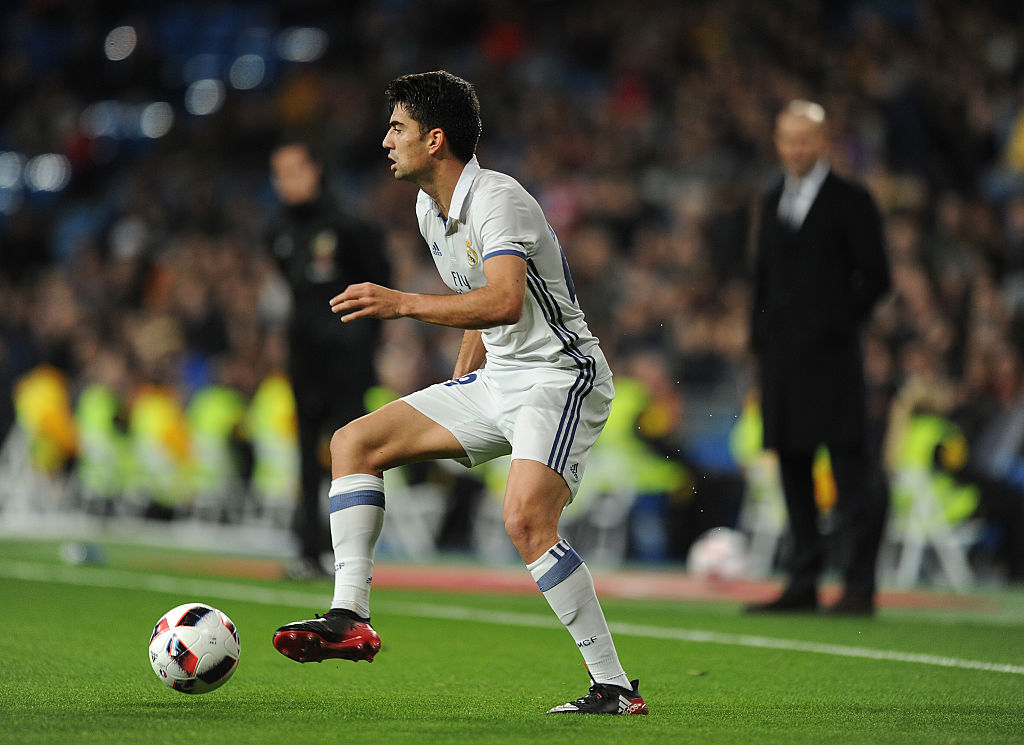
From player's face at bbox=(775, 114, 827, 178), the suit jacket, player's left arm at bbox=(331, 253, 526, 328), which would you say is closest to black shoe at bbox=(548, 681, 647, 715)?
player's left arm at bbox=(331, 253, 526, 328)

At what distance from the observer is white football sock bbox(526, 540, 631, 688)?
4.62 m

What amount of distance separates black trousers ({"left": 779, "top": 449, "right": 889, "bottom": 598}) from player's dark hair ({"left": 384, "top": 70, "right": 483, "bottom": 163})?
365cm

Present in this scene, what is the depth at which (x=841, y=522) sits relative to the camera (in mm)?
7945

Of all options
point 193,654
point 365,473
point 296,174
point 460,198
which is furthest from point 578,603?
point 296,174

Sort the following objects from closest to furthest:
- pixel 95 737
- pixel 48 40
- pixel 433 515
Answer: pixel 95 737 → pixel 433 515 → pixel 48 40

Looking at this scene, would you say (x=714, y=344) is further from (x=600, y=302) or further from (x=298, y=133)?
(x=298, y=133)

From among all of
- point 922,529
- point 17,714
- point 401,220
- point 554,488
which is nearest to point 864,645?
point 554,488

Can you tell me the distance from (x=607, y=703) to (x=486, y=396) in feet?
3.44

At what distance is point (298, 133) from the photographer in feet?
61.9

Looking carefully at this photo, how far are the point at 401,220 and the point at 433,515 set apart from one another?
4.05m

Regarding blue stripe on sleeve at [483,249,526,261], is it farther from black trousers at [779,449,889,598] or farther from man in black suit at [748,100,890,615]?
black trousers at [779,449,889,598]

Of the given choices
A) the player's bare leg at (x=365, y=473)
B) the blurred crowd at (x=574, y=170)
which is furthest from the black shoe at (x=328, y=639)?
the blurred crowd at (x=574, y=170)

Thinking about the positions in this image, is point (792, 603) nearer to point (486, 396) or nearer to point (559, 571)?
point (486, 396)

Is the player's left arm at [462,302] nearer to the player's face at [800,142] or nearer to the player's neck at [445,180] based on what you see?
the player's neck at [445,180]
